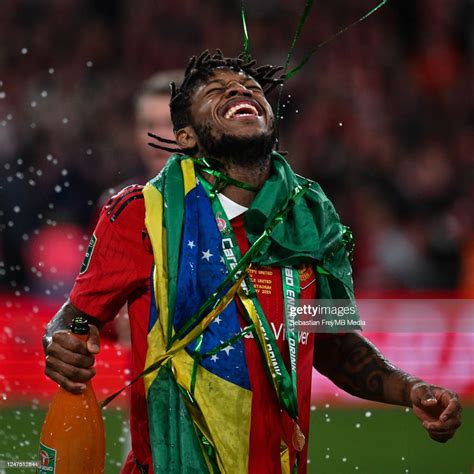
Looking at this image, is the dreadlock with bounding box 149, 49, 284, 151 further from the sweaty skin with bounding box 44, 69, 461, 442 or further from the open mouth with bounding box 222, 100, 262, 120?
the open mouth with bounding box 222, 100, 262, 120

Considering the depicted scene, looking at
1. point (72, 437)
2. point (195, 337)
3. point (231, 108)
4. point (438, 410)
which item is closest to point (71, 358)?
point (72, 437)

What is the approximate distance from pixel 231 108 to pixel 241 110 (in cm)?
3


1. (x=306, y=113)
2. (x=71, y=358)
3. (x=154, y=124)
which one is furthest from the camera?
(x=306, y=113)

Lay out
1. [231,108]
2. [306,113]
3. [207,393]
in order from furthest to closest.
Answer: [306,113], [231,108], [207,393]

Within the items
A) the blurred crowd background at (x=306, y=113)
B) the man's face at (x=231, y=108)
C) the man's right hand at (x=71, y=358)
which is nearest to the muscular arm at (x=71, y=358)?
the man's right hand at (x=71, y=358)

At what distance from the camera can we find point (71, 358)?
2383mm

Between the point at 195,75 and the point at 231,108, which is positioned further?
the point at 195,75

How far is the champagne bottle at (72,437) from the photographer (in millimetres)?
2473

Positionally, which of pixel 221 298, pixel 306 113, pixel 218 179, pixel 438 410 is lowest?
pixel 438 410

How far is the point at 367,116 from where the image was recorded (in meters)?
8.83

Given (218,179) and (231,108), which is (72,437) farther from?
(231,108)

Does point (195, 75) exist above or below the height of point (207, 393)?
above

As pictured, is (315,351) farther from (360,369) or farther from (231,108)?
(231,108)

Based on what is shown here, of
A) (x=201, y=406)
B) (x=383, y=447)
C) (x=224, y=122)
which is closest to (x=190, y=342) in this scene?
(x=201, y=406)
